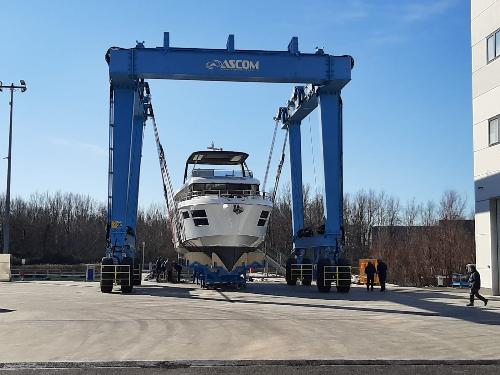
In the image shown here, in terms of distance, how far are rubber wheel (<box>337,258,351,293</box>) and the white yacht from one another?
154 inches

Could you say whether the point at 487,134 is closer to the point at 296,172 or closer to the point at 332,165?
the point at 332,165

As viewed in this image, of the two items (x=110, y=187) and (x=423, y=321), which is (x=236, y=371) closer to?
(x=423, y=321)

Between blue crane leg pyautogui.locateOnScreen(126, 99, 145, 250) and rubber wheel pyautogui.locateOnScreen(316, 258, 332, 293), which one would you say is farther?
blue crane leg pyautogui.locateOnScreen(126, 99, 145, 250)

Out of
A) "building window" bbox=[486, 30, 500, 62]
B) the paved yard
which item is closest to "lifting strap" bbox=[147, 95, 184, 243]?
the paved yard

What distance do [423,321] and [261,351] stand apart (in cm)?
646

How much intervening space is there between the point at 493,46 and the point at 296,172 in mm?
13895

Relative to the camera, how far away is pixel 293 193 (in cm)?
3631

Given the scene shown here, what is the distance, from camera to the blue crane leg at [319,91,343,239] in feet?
89.9

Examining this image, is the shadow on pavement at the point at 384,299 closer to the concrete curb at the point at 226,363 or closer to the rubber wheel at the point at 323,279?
the rubber wheel at the point at 323,279

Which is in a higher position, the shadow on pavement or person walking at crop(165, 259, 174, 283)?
person walking at crop(165, 259, 174, 283)

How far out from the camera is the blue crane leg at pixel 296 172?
36.0 m

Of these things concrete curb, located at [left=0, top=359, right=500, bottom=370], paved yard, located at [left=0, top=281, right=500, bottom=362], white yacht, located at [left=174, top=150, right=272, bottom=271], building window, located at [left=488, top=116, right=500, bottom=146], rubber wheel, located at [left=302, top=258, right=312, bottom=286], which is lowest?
concrete curb, located at [left=0, top=359, right=500, bottom=370]

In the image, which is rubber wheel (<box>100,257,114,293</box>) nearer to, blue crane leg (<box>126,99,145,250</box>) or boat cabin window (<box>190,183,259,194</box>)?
boat cabin window (<box>190,183,259,194</box>)

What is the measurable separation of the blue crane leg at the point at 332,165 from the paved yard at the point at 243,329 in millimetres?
5832
